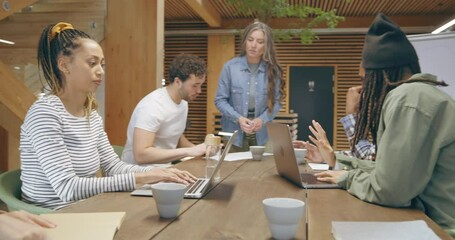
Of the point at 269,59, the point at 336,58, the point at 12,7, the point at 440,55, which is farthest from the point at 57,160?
the point at 336,58

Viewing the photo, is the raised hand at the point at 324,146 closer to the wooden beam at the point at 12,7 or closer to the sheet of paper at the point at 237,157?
the sheet of paper at the point at 237,157

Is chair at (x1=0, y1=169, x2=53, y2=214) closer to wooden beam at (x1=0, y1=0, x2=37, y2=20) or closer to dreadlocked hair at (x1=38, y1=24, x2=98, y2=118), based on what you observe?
dreadlocked hair at (x1=38, y1=24, x2=98, y2=118)

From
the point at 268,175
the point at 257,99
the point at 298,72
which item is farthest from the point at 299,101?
the point at 268,175

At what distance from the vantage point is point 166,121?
3062 millimetres

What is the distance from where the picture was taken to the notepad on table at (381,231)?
3.69 feet

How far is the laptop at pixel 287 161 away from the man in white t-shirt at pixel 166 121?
74 cm

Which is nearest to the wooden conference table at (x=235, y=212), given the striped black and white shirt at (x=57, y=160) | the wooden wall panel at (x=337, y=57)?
the striped black and white shirt at (x=57, y=160)

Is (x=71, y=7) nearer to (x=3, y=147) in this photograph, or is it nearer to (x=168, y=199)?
(x=3, y=147)

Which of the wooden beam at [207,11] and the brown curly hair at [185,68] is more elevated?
the wooden beam at [207,11]

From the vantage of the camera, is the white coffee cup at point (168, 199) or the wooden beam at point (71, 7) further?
the wooden beam at point (71, 7)

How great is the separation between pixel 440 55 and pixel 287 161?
2.86 m

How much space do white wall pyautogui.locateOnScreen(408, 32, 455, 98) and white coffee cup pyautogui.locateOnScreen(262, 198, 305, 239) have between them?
3.44 meters

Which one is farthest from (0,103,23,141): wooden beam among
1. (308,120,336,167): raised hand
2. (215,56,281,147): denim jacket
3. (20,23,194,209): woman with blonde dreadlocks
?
(308,120,336,167): raised hand

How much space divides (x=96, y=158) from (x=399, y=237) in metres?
1.48
